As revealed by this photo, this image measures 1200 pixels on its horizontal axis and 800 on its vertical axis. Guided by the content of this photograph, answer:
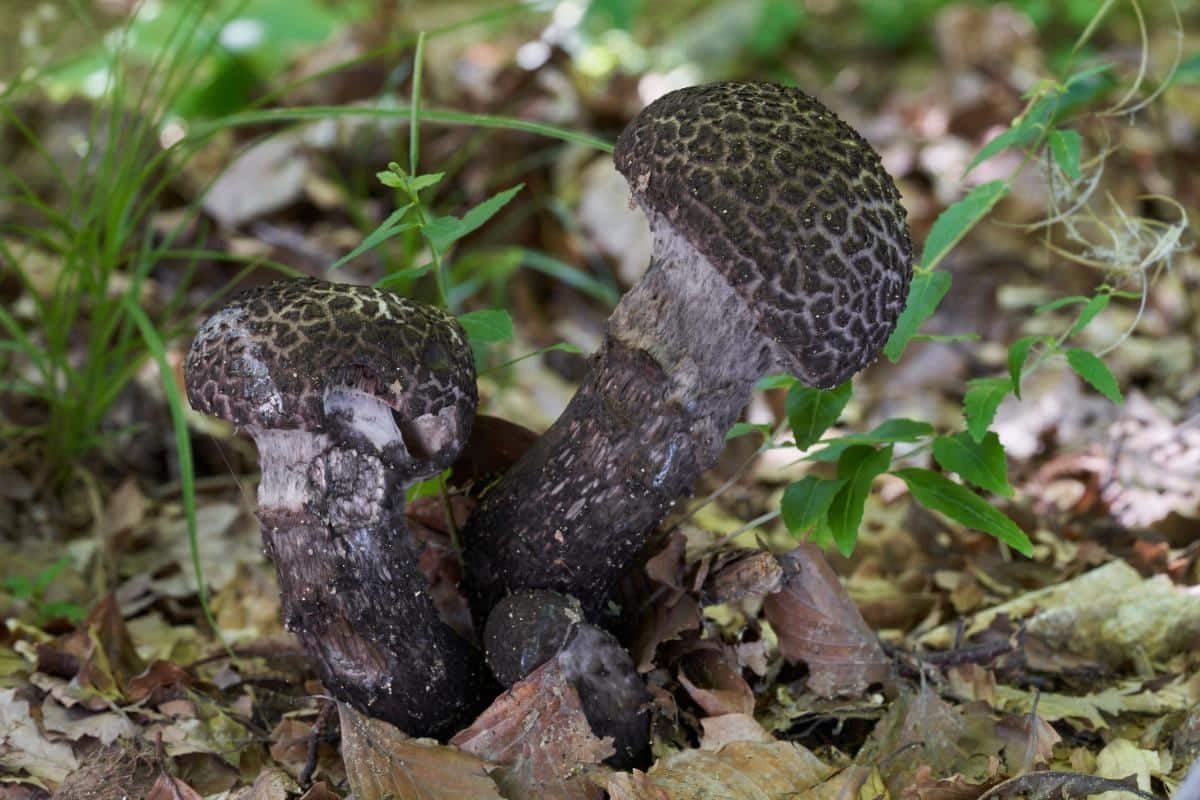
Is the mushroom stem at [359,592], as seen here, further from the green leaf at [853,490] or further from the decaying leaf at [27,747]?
the green leaf at [853,490]

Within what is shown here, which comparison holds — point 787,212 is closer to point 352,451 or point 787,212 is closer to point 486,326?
point 486,326

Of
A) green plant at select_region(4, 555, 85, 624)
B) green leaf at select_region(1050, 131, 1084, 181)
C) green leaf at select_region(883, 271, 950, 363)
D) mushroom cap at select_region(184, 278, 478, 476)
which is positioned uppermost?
mushroom cap at select_region(184, 278, 478, 476)

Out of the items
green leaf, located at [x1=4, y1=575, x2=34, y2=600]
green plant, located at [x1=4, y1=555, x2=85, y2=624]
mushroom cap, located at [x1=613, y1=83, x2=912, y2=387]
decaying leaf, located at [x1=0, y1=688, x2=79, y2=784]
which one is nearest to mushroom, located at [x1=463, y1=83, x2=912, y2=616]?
mushroom cap, located at [x1=613, y1=83, x2=912, y2=387]

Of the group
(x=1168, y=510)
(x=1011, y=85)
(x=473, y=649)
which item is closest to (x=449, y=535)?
(x=473, y=649)

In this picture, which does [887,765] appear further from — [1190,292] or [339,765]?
[1190,292]

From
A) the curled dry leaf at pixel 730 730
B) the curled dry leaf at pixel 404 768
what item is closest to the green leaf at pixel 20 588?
the curled dry leaf at pixel 404 768

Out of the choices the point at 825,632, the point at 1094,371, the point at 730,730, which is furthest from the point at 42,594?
the point at 1094,371

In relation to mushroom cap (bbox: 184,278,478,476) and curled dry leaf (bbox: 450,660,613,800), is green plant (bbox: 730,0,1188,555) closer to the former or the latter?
curled dry leaf (bbox: 450,660,613,800)
